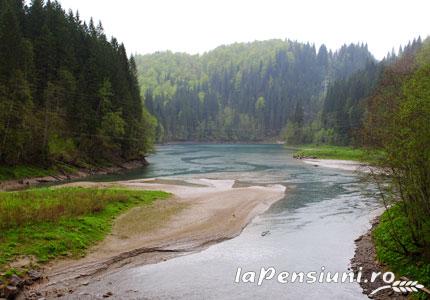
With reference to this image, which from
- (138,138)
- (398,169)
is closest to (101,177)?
(138,138)

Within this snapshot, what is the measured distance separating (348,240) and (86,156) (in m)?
53.5

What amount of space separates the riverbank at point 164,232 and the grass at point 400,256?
984 cm

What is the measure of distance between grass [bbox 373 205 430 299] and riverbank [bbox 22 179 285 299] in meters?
9.84

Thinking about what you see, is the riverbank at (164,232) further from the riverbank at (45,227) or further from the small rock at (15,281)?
the riverbank at (45,227)

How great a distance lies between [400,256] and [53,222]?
19.8m

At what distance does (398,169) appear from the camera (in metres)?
16.9

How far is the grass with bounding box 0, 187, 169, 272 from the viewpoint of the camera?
20.7 m

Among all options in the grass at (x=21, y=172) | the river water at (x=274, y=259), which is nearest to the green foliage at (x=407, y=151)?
the river water at (x=274, y=259)

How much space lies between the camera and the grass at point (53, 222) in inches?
816

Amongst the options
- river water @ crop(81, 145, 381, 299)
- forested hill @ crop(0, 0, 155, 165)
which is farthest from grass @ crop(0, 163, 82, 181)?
river water @ crop(81, 145, 381, 299)

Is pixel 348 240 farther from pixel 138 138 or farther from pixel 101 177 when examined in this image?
pixel 138 138

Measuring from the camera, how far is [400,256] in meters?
18.6

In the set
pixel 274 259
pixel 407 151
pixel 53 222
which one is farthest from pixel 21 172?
pixel 407 151

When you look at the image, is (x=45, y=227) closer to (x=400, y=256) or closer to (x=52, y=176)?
(x=400, y=256)
